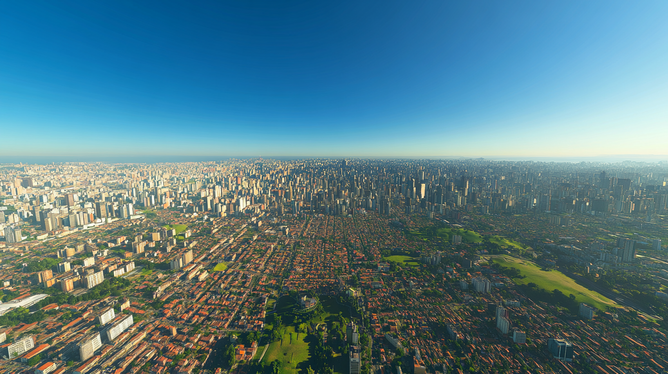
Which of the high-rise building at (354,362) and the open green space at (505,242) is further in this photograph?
the open green space at (505,242)

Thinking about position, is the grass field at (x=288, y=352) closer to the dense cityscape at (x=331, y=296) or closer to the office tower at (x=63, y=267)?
the dense cityscape at (x=331, y=296)

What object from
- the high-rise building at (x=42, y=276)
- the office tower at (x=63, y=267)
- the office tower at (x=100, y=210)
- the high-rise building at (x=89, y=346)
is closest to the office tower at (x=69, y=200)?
the office tower at (x=100, y=210)

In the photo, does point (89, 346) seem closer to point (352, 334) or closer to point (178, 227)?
point (352, 334)

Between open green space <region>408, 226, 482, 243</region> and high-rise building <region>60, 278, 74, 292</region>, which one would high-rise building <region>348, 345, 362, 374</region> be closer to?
open green space <region>408, 226, 482, 243</region>

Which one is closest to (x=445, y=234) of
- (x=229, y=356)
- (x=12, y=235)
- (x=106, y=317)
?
(x=229, y=356)

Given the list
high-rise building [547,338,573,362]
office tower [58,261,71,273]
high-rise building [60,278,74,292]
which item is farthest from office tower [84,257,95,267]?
high-rise building [547,338,573,362]
